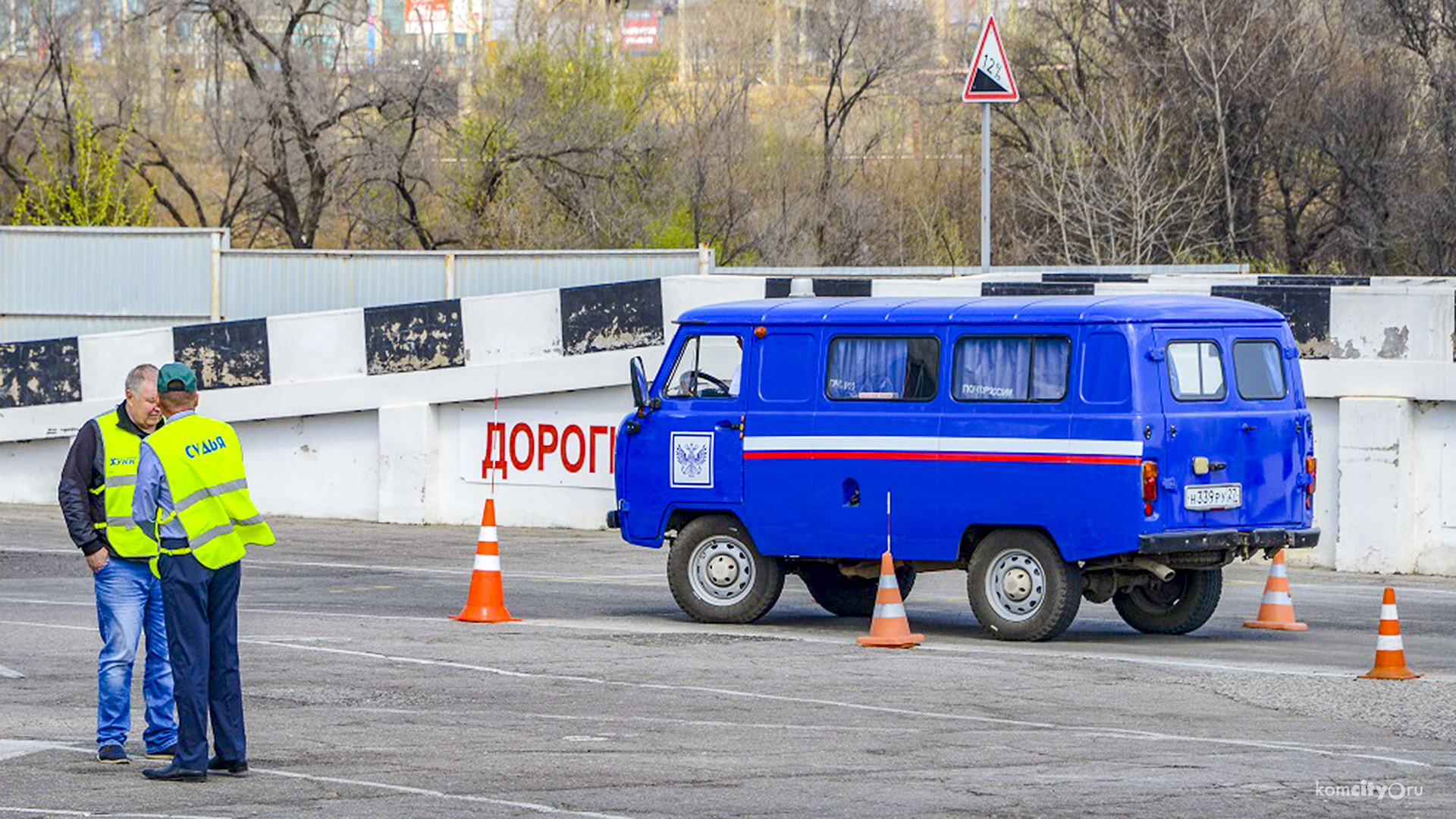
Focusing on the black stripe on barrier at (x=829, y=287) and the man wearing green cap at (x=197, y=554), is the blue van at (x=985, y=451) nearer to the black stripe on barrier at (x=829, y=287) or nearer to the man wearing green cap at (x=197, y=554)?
the man wearing green cap at (x=197, y=554)

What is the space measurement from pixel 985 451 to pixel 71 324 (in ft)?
63.0

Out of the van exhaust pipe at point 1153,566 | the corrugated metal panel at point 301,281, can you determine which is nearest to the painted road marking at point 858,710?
the van exhaust pipe at point 1153,566

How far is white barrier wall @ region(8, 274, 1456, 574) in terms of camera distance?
22.4 metres

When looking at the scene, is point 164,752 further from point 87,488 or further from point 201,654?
point 87,488

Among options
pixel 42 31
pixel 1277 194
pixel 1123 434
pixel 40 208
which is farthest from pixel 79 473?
pixel 42 31

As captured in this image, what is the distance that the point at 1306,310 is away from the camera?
1948cm

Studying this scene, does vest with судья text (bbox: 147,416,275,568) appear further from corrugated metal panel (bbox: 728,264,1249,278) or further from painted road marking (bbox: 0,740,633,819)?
corrugated metal panel (bbox: 728,264,1249,278)

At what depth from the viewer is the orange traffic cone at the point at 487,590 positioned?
15023mm

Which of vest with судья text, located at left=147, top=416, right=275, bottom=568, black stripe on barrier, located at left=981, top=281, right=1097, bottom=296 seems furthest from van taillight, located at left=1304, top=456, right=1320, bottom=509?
vest with судья text, located at left=147, top=416, right=275, bottom=568

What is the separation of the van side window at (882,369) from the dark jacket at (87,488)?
224 inches

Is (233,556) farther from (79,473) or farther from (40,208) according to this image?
(40,208)

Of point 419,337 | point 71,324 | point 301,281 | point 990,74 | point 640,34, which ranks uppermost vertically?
point 640,34

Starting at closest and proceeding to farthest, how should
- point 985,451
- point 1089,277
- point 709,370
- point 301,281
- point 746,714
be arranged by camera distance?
1. point 746,714
2. point 985,451
3. point 709,370
4. point 1089,277
5. point 301,281

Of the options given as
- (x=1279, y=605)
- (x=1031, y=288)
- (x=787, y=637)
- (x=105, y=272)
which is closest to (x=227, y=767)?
(x=787, y=637)
